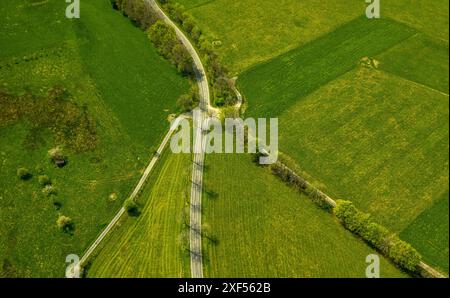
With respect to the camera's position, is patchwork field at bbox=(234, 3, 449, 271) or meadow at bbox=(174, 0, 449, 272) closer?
patchwork field at bbox=(234, 3, 449, 271)

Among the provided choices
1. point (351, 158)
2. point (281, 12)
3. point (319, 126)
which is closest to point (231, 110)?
point (319, 126)

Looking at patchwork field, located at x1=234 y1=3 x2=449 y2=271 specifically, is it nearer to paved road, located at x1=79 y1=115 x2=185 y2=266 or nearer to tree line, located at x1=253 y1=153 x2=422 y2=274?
tree line, located at x1=253 y1=153 x2=422 y2=274

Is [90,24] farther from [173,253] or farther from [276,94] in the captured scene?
[173,253]

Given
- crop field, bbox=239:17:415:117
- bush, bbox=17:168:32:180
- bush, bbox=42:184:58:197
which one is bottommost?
bush, bbox=42:184:58:197

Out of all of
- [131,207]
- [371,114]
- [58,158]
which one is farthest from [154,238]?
[371,114]

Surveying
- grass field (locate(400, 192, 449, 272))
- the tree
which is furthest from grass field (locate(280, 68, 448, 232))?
the tree

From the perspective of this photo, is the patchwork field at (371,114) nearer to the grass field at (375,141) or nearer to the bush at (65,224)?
the grass field at (375,141)

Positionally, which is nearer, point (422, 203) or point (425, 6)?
point (422, 203)
